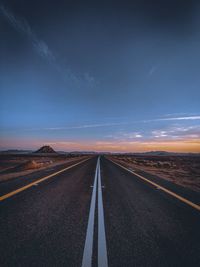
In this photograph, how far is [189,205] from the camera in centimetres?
558

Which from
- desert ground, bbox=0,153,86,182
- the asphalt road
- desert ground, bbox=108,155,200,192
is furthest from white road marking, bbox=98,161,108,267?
desert ground, bbox=0,153,86,182

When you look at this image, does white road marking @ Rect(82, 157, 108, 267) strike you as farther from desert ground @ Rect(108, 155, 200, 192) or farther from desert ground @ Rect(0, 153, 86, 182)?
desert ground @ Rect(0, 153, 86, 182)

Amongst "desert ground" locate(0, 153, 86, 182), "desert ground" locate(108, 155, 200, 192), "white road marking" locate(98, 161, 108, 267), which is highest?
"desert ground" locate(0, 153, 86, 182)

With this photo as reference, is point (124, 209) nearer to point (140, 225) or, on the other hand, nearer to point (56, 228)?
point (140, 225)

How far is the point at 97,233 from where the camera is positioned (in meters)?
3.57

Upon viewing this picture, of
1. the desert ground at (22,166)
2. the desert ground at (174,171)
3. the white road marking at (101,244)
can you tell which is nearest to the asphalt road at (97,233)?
A: the white road marking at (101,244)

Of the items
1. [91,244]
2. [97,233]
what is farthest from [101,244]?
[97,233]

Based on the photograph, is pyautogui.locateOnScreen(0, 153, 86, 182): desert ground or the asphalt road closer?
the asphalt road

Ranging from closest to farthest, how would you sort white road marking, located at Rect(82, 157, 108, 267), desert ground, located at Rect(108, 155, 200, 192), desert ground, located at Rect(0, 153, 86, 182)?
white road marking, located at Rect(82, 157, 108, 267) → desert ground, located at Rect(108, 155, 200, 192) → desert ground, located at Rect(0, 153, 86, 182)

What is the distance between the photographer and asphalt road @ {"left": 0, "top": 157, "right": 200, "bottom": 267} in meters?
2.66

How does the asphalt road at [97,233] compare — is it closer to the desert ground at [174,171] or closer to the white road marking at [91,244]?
the white road marking at [91,244]

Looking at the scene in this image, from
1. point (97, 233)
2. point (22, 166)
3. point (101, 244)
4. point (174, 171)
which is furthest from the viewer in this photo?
point (174, 171)

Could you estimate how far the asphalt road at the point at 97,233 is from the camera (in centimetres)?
266

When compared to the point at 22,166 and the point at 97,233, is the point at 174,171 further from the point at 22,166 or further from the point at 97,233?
the point at 97,233
